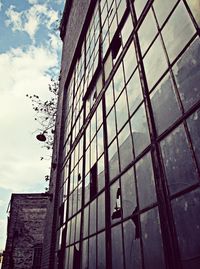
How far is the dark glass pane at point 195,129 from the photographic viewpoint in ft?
5.58

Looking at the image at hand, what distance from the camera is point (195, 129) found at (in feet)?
5.75

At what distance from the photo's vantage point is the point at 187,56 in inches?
77.7

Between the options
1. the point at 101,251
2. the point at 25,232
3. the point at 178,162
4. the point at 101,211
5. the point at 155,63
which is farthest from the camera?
the point at 25,232

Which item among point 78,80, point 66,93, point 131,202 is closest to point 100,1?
point 78,80

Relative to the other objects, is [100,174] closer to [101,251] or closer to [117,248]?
[101,251]

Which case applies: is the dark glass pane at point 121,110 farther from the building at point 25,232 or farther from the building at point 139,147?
the building at point 25,232

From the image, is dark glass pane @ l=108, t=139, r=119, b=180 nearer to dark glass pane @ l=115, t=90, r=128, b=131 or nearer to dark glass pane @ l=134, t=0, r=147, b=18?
dark glass pane @ l=115, t=90, r=128, b=131

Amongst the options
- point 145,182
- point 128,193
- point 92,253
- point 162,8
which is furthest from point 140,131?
point 92,253

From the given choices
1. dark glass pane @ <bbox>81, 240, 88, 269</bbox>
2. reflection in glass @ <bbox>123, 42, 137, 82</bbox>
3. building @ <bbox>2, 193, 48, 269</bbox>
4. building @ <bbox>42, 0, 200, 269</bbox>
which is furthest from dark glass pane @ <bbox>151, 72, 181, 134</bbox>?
building @ <bbox>2, 193, 48, 269</bbox>

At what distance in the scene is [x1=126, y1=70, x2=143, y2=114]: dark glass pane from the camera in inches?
108

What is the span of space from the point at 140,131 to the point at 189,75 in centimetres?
84

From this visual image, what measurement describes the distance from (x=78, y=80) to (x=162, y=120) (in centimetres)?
486

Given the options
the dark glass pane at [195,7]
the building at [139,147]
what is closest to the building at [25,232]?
the building at [139,147]

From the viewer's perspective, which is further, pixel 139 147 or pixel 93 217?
pixel 93 217
